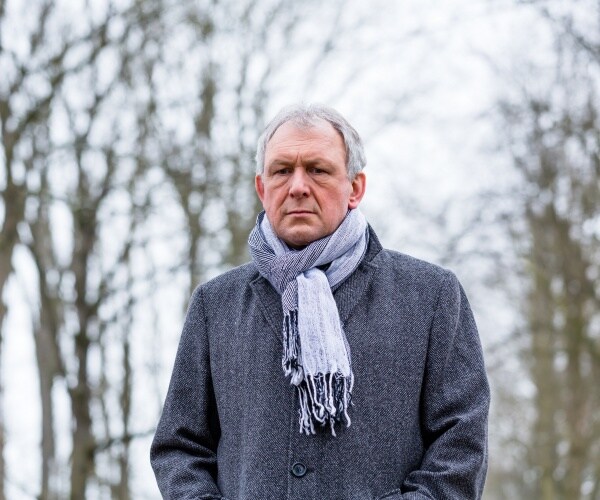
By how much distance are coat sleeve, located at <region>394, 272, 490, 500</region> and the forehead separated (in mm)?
576

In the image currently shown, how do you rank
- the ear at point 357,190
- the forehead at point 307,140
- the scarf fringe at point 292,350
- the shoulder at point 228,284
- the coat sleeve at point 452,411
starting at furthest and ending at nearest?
the shoulder at point 228,284
the ear at point 357,190
the forehead at point 307,140
the scarf fringe at point 292,350
the coat sleeve at point 452,411

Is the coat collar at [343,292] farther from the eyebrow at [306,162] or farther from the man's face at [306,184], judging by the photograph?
the eyebrow at [306,162]

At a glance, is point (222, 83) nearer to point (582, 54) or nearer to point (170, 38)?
point (170, 38)

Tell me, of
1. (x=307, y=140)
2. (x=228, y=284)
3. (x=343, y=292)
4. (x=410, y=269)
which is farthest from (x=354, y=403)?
(x=307, y=140)

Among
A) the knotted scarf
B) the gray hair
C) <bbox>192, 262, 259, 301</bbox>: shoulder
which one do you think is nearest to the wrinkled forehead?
the gray hair

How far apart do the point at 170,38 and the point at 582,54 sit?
14.8ft

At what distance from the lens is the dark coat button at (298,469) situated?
11.7 feet

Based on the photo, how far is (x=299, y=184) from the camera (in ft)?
12.0

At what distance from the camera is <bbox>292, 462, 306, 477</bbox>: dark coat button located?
11.7ft

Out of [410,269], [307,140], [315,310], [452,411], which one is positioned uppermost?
[307,140]

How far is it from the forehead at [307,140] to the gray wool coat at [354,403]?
1.27 feet

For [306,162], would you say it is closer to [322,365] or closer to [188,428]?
[322,365]

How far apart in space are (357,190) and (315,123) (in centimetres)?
26

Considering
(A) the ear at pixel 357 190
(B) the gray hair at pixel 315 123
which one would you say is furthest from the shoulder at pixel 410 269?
(B) the gray hair at pixel 315 123
